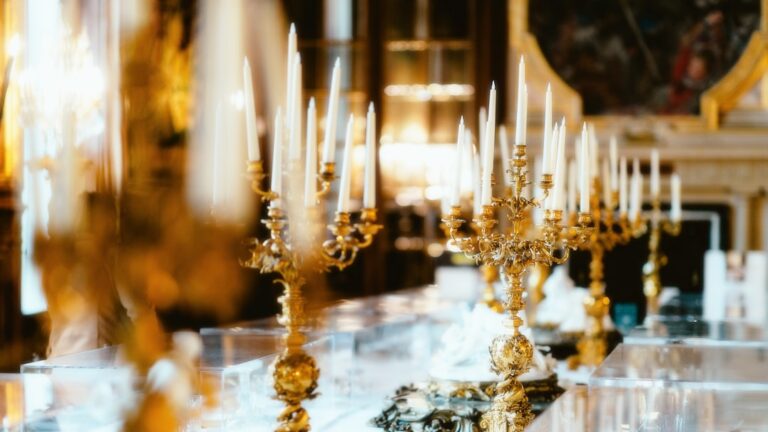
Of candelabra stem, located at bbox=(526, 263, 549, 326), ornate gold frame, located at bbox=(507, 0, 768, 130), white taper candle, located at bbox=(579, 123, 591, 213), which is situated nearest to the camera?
white taper candle, located at bbox=(579, 123, 591, 213)

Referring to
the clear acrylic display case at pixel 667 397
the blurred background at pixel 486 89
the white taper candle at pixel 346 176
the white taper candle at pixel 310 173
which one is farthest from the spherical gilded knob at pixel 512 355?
the blurred background at pixel 486 89

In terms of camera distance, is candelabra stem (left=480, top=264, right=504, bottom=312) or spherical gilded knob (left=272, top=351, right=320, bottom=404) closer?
spherical gilded knob (left=272, top=351, right=320, bottom=404)

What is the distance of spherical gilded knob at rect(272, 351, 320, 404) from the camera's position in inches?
102

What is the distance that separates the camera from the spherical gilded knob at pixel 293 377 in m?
2.60

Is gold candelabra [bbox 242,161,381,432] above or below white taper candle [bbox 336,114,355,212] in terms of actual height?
below

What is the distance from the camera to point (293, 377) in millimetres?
2600

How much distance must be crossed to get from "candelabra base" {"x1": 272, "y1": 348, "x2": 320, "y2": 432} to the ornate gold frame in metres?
9.25

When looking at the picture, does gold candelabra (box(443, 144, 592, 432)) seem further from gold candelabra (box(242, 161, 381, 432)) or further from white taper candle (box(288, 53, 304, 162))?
white taper candle (box(288, 53, 304, 162))

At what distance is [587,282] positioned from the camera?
1131 cm

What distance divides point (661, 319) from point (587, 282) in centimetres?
513

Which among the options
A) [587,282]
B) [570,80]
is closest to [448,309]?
[587,282]

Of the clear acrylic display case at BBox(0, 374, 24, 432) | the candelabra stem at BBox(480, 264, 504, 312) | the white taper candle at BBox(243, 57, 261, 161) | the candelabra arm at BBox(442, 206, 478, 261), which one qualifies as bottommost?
the clear acrylic display case at BBox(0, 374, 24, 432)

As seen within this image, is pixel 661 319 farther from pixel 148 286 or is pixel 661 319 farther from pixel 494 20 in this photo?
pixel 494 20

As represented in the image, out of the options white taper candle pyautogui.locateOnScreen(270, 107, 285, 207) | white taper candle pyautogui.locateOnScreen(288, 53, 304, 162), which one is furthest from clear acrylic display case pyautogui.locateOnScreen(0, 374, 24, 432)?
white taper candle pyautogui.locateOnScreen(288, 53, 304, 162)
